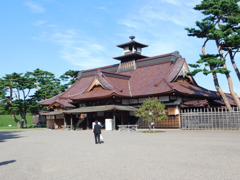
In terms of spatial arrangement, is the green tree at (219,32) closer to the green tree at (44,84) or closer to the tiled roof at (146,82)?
the tiled roof at (146,82)

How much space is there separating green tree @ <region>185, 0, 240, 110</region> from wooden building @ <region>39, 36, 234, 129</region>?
159 inches

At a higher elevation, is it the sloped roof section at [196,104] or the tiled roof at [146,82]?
the tiled roof at [146,82]

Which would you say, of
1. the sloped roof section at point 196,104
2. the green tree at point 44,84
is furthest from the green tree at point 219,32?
the green tree at point 44,84

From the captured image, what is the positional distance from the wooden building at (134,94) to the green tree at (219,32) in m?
4.04

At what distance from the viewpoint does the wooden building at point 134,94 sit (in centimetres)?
2886

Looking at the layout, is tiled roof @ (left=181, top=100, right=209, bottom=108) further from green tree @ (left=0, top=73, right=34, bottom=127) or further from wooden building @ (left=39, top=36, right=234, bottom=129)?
green tree @ (left=0, top=73, right=34, bottom=127)

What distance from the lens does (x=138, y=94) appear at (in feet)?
102

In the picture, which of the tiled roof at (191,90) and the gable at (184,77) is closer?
the tiled roof at (191,90)

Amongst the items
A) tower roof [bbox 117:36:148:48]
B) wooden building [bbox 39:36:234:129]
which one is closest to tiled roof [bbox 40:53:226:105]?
wooden building [bbox 39:36:234:129]

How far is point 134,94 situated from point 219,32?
12.1 metres

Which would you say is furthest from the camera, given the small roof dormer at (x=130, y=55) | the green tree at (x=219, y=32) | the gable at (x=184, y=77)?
the small roof dormer at (x=130, y=55)

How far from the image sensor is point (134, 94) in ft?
103

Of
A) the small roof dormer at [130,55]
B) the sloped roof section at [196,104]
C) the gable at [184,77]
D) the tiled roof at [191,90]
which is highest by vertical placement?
the small roof dormer at [130,55]

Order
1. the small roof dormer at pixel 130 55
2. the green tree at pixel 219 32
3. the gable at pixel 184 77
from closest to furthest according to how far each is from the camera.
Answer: the green tree at pixel 219 32 < the gable at pixel 184 77 < the small roof dormer at pixel 130 55
